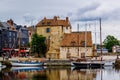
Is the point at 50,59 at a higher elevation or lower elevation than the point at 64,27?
lower

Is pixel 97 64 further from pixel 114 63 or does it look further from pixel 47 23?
pixel 47 23

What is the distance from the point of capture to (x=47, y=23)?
9406cm

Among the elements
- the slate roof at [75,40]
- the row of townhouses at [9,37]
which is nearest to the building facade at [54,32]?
the slate roof at [75,40]

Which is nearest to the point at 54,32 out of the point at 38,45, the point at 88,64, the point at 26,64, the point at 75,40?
the point at 38,45

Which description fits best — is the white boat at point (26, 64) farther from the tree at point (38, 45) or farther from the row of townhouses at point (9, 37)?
the row of townhouses at point (9, 37)

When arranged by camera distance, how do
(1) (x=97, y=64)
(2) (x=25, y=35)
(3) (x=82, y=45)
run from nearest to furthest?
(1) (x=97, y=64), (3) (x=82, y=45), (2) (x=25, y=35)

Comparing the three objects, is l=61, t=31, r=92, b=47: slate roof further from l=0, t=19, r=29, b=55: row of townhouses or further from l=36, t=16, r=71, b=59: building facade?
l=0, t=19, r=29, b=55: row of townhouses

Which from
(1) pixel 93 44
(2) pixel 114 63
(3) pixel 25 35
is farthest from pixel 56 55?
(3) pixel 25 35

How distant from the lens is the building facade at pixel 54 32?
92.8 m

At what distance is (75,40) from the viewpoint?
91062mm

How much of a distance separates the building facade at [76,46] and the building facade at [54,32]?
190 cm

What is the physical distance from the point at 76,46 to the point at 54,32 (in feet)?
23.3

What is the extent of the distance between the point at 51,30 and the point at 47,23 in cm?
211

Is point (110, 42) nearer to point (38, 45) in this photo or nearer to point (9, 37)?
point (9, 37)
